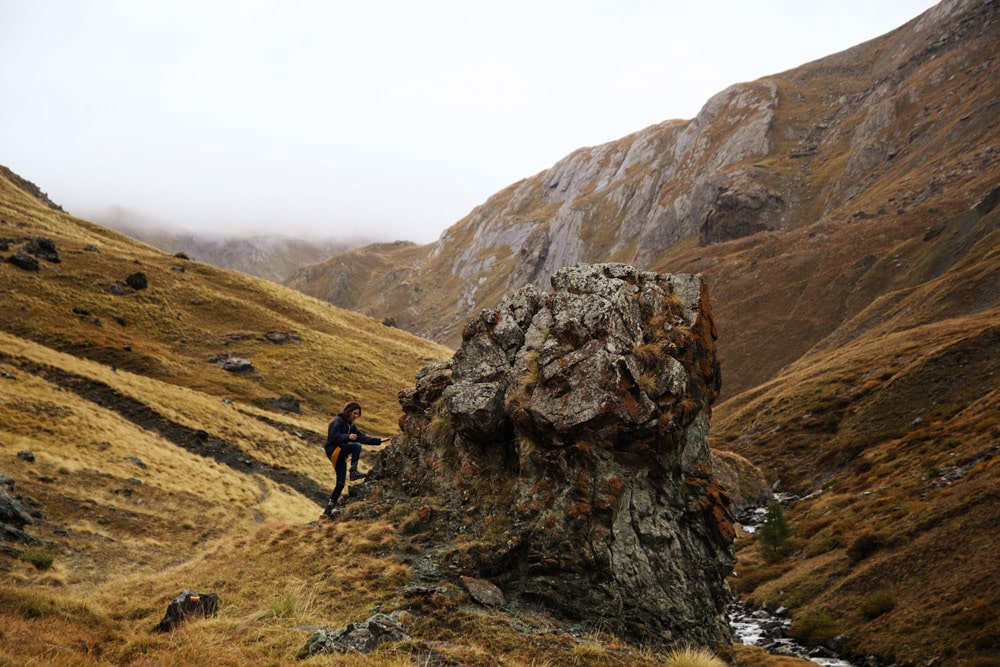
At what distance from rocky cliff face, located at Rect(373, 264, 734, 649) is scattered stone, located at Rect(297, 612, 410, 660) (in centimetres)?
368

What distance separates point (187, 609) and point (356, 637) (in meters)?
4.10

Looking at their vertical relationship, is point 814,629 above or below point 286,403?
below

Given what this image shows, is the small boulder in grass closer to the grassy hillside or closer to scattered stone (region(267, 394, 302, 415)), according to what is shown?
the grassy hillside

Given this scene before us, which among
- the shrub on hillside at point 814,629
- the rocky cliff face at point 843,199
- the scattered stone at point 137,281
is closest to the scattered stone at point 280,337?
the scattered stone at point 137,281

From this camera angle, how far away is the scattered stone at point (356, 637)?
1044 cm

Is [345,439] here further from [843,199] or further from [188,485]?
[843,199]

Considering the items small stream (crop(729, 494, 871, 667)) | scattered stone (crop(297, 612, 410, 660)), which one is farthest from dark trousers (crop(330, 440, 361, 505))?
small stream (crop(729, 494, 871, 667))

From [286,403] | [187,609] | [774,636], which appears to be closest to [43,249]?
[286,403]

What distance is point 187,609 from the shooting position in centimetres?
1231

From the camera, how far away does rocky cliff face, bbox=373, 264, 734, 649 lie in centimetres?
1477

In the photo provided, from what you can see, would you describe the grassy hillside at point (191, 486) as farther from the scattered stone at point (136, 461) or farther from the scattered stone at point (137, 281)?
the scattered stone at point (137, 281)

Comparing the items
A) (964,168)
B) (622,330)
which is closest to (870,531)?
(622,330)

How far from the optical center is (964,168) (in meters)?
128

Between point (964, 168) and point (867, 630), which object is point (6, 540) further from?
point (964, 168)
